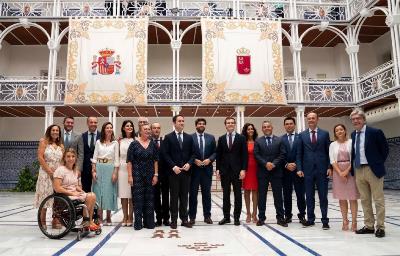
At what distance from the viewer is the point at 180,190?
479 cm

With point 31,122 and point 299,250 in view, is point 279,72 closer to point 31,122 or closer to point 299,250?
point 299,250

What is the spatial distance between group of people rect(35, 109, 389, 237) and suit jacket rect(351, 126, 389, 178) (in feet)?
0.52

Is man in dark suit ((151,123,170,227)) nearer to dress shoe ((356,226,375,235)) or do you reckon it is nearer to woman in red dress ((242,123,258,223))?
woman in red dress ((242,123,258,223))

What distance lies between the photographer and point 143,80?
36.2ft

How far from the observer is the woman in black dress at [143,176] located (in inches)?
179

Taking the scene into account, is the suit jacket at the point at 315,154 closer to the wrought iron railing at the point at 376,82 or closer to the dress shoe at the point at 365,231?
the dress shoe at the point at 365,231

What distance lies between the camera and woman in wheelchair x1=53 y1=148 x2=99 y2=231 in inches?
157

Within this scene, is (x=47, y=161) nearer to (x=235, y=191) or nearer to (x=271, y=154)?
(x=235, y=191)

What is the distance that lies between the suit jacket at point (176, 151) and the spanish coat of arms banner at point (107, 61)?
6.44 m

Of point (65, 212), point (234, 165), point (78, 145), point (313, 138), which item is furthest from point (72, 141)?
point (313, 138)

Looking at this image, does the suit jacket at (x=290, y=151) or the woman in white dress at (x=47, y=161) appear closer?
the woman in white dress at (x=47, y=161)

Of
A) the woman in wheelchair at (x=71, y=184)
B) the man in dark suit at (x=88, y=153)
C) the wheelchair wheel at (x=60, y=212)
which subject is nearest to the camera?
the wheelchair wheel at (x=60, y=212)

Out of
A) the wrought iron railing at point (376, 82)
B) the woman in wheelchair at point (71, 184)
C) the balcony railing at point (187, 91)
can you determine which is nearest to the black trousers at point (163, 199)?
the woman in wheelchair at point (71, 184)

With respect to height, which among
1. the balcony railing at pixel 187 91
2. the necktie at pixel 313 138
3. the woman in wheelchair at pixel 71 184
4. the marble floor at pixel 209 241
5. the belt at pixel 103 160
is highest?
the balcony railing at pixel 187 91
